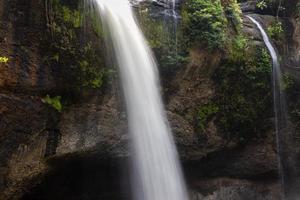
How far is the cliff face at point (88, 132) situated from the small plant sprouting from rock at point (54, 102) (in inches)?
2.0

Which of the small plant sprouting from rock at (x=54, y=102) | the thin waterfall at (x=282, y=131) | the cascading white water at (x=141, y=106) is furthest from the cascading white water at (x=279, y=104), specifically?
the small plant sprouting from rock at (x=54, y=102)

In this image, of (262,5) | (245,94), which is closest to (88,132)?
(245,94)

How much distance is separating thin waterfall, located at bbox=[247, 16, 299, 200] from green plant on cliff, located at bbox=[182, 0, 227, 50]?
1503 millimetres

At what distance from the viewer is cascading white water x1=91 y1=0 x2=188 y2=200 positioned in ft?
20.3

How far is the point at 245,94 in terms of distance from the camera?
7.84 m

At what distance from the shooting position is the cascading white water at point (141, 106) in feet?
20.3

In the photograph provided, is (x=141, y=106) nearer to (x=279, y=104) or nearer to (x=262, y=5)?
(x=279, y=104)

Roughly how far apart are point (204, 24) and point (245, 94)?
165 centimetres

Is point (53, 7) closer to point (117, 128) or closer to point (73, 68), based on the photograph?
point (73, 68)

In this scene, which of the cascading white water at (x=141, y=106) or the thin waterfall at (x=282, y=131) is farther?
the thin waterfall at (x=282, y=131)

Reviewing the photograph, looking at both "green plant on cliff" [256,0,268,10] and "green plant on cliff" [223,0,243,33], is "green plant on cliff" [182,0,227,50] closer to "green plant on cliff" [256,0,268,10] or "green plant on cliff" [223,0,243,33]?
"green plant on cliff" [223,0,243,33]

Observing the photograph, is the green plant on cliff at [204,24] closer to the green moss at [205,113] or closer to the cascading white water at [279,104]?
the green moss at [205,113]

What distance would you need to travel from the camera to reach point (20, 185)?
542 cm

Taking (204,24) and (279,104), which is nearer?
(204,24)
